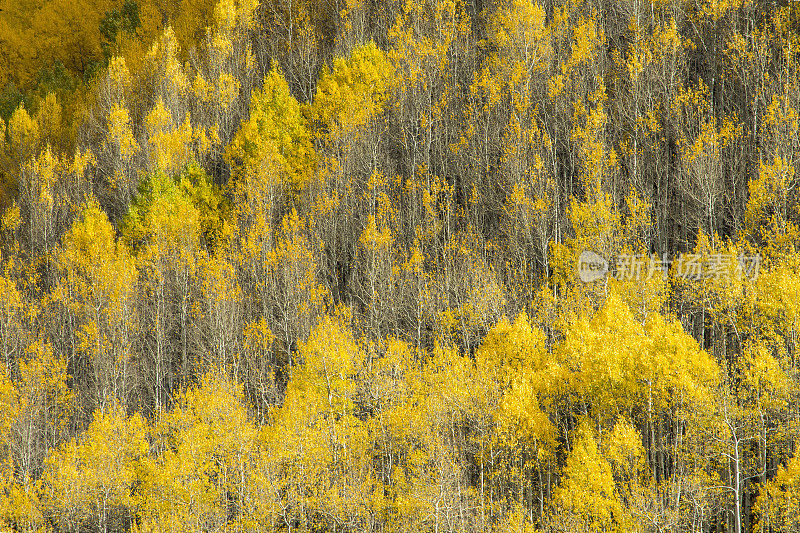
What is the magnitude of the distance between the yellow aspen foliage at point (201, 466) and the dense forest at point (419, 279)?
0.37 ft

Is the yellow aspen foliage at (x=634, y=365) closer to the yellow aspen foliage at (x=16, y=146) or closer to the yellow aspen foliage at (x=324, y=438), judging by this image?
the yellow aspen foliage at (x=324, y=438)

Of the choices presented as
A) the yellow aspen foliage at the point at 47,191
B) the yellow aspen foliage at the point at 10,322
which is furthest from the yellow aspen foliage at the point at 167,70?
the yellow aspen foliage at the point at 10,322

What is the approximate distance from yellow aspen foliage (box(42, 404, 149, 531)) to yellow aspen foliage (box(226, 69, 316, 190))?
532 inches

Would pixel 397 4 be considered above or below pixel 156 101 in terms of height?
above

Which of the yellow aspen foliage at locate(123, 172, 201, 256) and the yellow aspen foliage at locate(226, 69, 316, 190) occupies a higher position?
the yellow aspen foliage at locate(226, 69, 316, 190)

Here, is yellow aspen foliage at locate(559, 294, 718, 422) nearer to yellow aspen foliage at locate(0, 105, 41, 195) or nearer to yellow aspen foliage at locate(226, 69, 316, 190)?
yellow aspen foliage at locate(226, 69, 316, 190)

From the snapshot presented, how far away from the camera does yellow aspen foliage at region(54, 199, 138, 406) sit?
1160 inches

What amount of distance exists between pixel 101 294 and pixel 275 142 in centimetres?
1097

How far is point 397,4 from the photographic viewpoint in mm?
42031

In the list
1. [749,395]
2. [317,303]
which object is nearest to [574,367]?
[749,395]

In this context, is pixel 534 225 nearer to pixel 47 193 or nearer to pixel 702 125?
pixel 702 125

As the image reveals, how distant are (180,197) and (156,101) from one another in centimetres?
705

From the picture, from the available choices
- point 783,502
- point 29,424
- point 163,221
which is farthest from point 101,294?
point 783,502

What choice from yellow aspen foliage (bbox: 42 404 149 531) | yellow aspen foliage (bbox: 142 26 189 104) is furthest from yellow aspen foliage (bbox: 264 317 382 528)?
yellow aspen foliage (bbox: 142 26 189 104)
